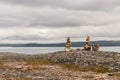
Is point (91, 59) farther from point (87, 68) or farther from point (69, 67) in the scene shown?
point (69, 67)

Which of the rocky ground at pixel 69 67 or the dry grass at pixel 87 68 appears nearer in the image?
the rocky ground at pixel 69 67

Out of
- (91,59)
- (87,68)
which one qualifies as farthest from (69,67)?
(91,59)

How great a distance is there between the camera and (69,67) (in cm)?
8444

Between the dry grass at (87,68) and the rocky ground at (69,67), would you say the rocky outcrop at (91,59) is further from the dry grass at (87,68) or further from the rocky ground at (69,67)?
the dry grass at (87,68)

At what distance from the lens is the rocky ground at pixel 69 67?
2753 inches

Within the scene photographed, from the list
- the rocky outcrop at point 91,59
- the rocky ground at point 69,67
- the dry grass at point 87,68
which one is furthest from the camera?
the rocky outcrop at point 91,59

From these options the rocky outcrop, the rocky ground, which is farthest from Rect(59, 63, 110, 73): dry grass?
the rocky outcrop

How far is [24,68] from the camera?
82.2 metres

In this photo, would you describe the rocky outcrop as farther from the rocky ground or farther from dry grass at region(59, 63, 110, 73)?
dry grass at region(59, 63, 110, 73)

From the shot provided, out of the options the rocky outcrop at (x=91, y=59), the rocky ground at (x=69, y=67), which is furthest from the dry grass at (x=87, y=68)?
the rocky outcrop at (x=91, y=59)

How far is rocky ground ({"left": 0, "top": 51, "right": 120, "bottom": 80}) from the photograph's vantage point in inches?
2753

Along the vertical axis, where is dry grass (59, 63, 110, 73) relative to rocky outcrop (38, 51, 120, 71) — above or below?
below

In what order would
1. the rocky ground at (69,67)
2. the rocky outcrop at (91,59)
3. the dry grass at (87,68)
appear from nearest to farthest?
the rocky ground at (69,67) → the dry grass at (87,68) → the rocky outcrop at (91,59)

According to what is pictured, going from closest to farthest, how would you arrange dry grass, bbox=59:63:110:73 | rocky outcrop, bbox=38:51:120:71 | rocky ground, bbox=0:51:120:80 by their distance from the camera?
rocky ground, bbox=0:51:120:80
dry grass, bbox=59:63:110:73
rocky outcrop, bbox=38:51:120:71
